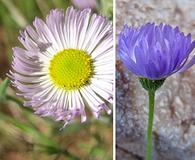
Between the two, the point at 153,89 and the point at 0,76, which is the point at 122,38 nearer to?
the point at 153,89

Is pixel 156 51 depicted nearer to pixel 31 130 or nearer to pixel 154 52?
pixel 154 52

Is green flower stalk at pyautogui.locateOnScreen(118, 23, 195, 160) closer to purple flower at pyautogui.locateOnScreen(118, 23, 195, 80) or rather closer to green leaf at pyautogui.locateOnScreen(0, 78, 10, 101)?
purple flower at pyautogui.locateOnScreen(118, 23, 195, 80)

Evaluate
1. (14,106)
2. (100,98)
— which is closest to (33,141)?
(14,106)

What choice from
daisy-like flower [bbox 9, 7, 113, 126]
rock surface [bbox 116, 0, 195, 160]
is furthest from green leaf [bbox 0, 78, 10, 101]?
rock surface [bbox 116, 0, 195, 160]

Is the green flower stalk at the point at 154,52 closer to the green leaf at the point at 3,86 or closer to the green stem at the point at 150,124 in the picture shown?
the green stem at the point at 150,124

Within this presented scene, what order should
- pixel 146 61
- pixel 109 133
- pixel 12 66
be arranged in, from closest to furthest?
pixel 146 61
pixel 12 66
pixel 109 133

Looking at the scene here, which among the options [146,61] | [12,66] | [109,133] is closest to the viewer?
[146,61]

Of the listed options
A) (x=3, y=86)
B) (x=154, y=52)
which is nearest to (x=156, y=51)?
(x=154, y=52)
